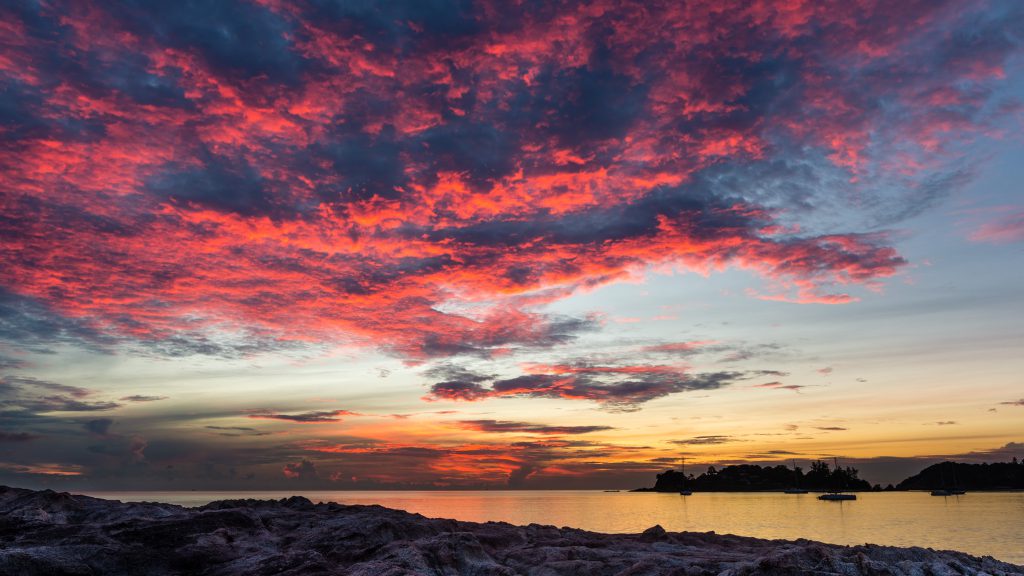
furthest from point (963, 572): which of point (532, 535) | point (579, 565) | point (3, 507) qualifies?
point (3, 507)

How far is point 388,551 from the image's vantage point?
26844mm

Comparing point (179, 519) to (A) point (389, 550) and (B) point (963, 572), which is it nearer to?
(A) point (389, 550)

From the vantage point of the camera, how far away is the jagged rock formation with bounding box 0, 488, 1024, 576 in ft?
73.4

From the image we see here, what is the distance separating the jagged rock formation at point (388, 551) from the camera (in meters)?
22.4

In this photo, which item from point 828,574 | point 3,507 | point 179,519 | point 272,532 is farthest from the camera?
point 3,507

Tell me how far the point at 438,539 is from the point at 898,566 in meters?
17.5

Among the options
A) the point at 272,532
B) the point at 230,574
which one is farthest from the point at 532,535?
the point at 230,574

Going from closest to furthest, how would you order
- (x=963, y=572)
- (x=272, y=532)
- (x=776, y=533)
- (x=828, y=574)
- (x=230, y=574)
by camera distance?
(x=828, y=574) < (x=230, y=574) < (x=963, y=572) < (x=272, y=532) < (x=776, y=533)

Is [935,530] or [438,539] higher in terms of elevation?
[438,539]

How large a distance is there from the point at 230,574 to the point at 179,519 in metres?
10.5

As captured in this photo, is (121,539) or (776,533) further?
(776,533)

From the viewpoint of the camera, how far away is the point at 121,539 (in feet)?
91.5

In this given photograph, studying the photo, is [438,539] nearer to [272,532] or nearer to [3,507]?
[272,532]

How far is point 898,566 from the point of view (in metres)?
24.4
